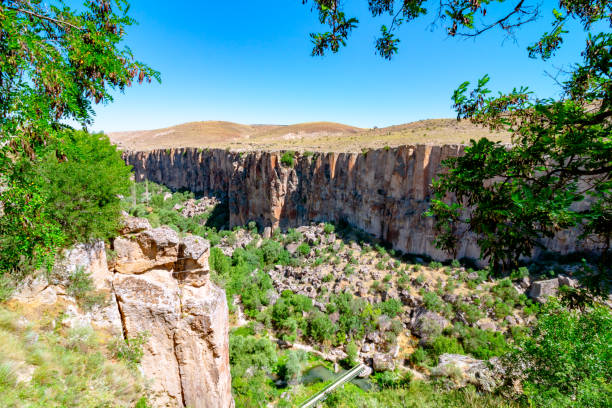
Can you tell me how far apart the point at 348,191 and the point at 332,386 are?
17.8 metres

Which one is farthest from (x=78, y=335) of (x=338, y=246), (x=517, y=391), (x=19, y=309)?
(x=338, y=246)

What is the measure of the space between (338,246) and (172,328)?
2050cm

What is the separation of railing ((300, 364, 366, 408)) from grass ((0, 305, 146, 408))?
1208 centimetres

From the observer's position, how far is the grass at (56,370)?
339 centimetres

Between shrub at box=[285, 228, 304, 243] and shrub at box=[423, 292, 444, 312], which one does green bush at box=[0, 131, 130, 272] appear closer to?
shrub at box=[423, 292, 444, 312]

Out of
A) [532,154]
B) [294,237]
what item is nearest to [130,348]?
[532,154]

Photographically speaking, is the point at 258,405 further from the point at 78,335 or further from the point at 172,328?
the point at 78,335

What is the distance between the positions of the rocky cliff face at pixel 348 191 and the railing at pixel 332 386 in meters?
11.0

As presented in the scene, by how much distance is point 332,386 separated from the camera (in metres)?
15.4

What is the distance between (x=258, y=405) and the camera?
13328mm

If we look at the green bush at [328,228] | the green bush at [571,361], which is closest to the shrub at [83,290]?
the green bush at [571,361]

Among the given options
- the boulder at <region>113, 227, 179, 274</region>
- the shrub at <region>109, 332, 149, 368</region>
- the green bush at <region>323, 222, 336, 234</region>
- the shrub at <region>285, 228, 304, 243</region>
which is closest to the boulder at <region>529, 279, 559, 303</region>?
the green bush at <region>323, 222, 336, 234</region>

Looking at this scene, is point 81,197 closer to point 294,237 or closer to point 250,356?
point 250,356

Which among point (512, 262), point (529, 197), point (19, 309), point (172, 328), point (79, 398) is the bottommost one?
point (172, 328)
